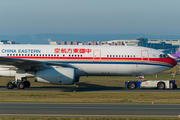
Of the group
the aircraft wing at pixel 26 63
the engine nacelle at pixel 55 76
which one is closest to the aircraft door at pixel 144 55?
the engine nacelle at pixel 55 76

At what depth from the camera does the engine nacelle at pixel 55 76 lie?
92.1 ft

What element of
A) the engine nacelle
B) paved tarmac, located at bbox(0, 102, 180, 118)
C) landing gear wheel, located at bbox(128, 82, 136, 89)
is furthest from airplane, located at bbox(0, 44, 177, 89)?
paved tarmac, located at bbox(0, 102, 180, 118)

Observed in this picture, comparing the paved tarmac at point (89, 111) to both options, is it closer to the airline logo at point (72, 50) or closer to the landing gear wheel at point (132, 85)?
the landing gear wheel at point (132, 85)

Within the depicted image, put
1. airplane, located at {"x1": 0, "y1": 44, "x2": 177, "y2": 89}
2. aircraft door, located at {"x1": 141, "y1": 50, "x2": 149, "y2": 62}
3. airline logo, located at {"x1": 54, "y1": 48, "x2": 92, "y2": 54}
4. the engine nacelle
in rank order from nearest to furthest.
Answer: the engine nacelle
airplane, located at {"x1": 0, "y1": 44, "x2": 177, "y2": 89}
airline logo, located at {"x1": 54, "y1": 48, "x2": 92, "y2": 54}
aircraft door, located at {"x1": 141, "y1": 50, "x2": 149, "y2": 62}

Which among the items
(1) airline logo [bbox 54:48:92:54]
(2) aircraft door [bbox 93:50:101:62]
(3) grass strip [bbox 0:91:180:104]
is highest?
(1) airline logo [bbox 54:48:92:54]

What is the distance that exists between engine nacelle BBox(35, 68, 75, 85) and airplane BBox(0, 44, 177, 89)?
1.15m

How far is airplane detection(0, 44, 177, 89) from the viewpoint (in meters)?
30.1

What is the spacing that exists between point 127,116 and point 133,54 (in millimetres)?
17089

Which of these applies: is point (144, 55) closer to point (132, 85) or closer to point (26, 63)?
point (132, 85)

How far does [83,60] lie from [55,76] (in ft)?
14.8

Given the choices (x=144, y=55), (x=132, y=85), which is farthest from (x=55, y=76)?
(x=144, y=55)

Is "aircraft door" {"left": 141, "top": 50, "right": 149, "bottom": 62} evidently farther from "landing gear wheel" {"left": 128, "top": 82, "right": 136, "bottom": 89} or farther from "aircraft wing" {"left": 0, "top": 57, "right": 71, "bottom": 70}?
"aircraft wing" {"left": 0, "top": 57, "right": 71, "bottom": 70}

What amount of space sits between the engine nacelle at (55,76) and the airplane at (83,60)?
115 cm

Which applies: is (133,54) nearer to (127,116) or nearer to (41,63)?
(41,63)
